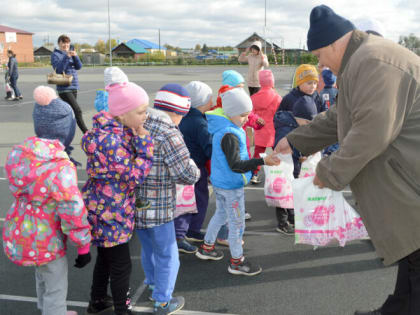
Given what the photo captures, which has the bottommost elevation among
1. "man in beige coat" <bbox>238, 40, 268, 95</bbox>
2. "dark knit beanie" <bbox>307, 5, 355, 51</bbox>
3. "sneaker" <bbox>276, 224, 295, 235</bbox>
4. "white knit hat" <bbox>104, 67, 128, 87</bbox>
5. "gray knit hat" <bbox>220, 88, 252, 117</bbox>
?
"sneaker" <bbox>276, 224, 295, 235</bbox>

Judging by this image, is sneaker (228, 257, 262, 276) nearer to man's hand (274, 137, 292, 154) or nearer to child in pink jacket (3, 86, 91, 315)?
man's hand (274, 137, 292, 154)

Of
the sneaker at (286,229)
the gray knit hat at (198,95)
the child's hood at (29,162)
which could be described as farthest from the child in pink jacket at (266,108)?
the child's hood at (29,162)

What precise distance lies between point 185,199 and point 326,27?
217 centimetres

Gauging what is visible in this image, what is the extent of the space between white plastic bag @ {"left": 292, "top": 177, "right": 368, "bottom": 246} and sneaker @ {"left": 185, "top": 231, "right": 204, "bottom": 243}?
47.6 inches

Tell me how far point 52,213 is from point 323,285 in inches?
87.0

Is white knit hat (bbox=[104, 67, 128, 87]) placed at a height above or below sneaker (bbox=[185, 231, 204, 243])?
above

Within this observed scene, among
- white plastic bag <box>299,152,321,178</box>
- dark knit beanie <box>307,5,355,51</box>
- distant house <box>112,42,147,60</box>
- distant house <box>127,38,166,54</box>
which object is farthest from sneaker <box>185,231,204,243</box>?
distant house <box>127,38,166,54</box>

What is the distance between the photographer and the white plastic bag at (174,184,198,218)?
3.74 m

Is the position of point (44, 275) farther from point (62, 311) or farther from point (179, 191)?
point (179, 191)

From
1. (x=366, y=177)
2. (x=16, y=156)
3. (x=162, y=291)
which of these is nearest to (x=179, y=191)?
(x=162, y=291)

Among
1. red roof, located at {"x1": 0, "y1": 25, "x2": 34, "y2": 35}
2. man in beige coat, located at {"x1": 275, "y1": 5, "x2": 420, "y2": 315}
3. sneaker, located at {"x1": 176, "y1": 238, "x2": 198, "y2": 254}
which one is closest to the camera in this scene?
man in beige coat, located at {"x1": 275, "y1": 5, "x2": 420, "y2": 315}

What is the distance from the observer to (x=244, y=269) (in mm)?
3389

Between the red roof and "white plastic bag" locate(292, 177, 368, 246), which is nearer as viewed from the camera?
"white plastic bag" locate(292, 177, 368, 246)

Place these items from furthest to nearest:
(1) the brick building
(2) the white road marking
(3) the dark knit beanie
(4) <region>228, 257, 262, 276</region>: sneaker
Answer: (1) the brick building, (4) <region>228, 257, 262, 276</region>: sneaker, (2) the white road marking, (3) the dark knit beanie
